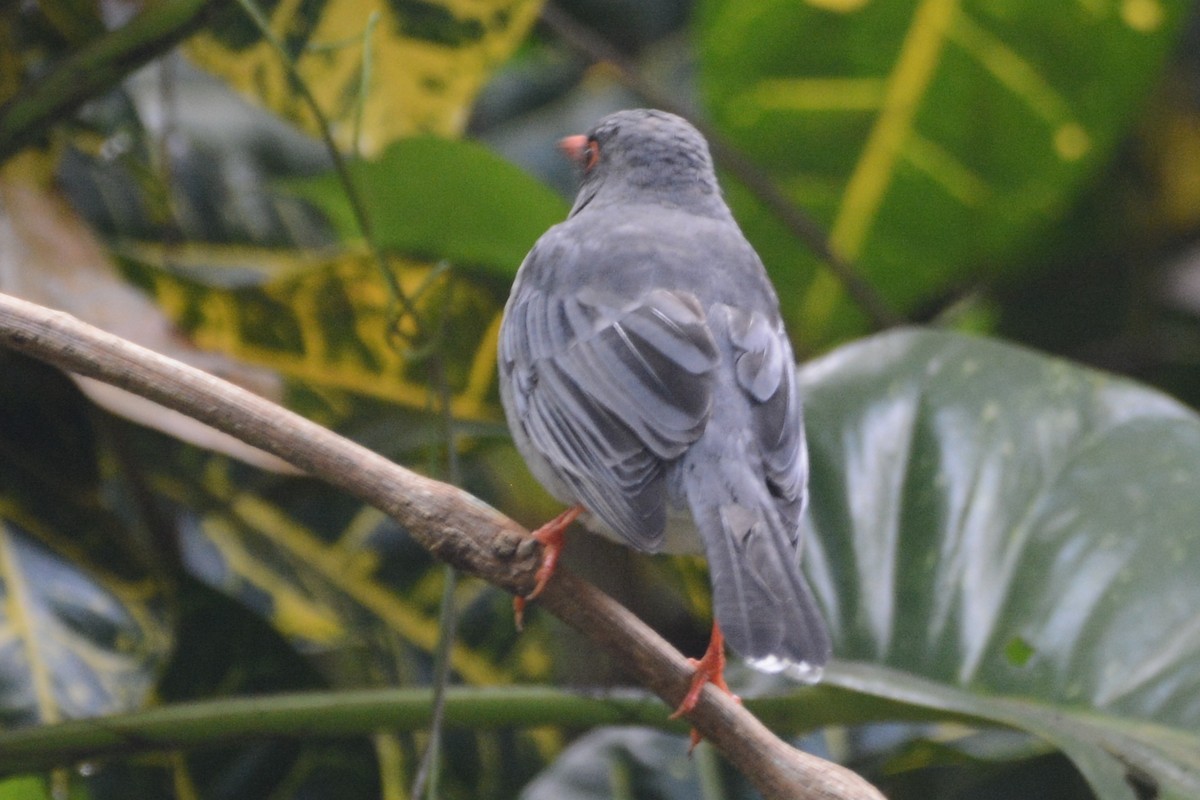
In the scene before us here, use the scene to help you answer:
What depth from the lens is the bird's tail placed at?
176 centimetres

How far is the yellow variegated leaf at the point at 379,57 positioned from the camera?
3154mm

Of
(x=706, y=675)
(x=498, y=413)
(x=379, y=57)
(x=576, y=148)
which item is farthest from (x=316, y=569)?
(x=706, y=675)

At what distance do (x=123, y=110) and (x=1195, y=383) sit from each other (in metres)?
3.20

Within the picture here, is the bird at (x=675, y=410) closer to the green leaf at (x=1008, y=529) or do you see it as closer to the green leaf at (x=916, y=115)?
the green leaf at (x=1008, y=529)

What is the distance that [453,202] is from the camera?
3145 millimetres

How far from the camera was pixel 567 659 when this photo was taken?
346cm

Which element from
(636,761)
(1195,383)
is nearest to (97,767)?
(636,761)

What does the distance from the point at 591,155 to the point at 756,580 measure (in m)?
1.31

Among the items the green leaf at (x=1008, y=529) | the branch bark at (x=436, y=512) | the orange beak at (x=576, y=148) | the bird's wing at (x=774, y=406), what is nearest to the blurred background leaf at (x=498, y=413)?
the green leaf at (x=1008, y=529)

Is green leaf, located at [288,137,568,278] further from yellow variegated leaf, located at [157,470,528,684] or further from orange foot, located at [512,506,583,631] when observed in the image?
orange foot, located at [512,506,583,631]

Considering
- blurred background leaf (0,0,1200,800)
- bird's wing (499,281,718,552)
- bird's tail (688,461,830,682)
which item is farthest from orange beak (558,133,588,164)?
bird's tail (688,461,830,682)

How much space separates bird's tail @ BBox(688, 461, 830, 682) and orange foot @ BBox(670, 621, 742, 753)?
0.05 metres

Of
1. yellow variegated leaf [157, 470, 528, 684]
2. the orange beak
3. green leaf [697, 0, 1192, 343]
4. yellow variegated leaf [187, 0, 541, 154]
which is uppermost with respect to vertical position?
green leaf [697, 0, 1192, 343]

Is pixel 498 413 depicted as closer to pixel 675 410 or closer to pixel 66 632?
pixel 66 632
